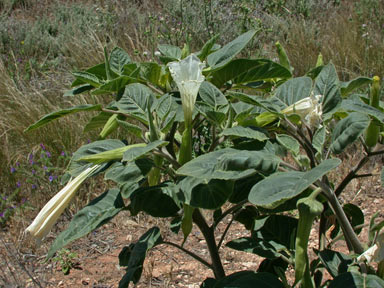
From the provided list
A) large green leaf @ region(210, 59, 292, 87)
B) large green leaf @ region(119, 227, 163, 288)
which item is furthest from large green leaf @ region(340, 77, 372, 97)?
large green leaf @ region(119, 227, 163, 288)

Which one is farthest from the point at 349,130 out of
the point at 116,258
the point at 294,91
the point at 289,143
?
the point at 116,258

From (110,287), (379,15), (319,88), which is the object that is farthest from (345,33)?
(319,88)

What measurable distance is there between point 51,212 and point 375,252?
0.52m

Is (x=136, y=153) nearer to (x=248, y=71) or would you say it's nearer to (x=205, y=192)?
(x=205, y=192)

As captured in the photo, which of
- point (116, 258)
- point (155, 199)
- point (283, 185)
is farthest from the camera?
point (116, 258)

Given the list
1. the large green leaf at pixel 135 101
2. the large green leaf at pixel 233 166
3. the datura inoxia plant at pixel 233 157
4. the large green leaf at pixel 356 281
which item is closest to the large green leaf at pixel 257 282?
the datura inoxia plant at pixel 233 157

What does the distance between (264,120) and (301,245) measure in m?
0.24

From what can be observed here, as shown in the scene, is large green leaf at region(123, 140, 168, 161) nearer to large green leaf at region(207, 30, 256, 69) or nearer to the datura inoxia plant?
the datura inoxia plant

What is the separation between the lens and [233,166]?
0.61m

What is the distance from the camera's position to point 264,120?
0.80 m

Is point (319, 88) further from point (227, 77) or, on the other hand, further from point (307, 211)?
point (307, 211)

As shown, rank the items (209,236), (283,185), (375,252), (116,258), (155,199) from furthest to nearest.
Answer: (116,258) < (209,236) < (155,199) < (375,252) < (283,185)

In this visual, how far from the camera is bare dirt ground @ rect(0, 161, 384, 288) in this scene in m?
2.04

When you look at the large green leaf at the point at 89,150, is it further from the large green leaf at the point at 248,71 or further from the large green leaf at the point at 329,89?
the large green leaf at the point at 329,89
